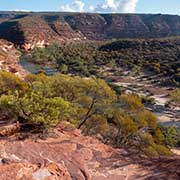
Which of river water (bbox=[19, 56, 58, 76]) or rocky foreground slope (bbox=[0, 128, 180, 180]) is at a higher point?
rocky foreground slope (bbox=[0, 128, 180, 180])

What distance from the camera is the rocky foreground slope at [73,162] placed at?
1609cm

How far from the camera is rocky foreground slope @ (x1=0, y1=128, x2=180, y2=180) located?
1609cm

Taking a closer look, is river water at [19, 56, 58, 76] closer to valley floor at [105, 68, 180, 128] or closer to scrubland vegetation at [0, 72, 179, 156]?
valley floor at [105, 68, 180, 128]

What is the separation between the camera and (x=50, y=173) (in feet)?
53.1

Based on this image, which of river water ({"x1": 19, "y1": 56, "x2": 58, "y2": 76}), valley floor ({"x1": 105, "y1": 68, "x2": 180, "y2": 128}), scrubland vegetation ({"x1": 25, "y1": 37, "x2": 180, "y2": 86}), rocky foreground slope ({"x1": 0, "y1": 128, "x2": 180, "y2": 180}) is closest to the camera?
rocky foreground slope ({"x1": 0, "y1": 128, "x2": 180, "y2": 180})

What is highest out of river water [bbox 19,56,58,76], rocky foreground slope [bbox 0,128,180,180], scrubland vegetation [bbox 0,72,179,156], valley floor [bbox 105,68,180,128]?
rocky foreground slope [bbox 0,128,180,180]

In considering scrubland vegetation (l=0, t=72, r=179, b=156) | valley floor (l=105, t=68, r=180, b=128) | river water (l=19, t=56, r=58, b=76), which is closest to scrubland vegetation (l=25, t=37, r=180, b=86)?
river water (l=19, t=56, r=58, b=76)

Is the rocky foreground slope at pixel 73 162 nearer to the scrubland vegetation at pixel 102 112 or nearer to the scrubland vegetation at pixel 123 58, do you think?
the scrubland vegetation at pixel 102 112

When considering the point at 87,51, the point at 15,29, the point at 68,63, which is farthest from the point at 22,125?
the point at 15,29

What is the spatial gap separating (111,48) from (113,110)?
116 m

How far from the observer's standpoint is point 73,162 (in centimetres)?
1877

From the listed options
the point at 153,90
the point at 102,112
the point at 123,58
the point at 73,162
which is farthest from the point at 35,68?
the point at 73,162

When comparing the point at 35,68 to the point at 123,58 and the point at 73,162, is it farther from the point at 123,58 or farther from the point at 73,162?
the point at 73,162

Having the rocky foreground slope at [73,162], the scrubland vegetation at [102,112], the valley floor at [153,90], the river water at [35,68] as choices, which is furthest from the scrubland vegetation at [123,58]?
the rocky foreground slope at [73,162]
